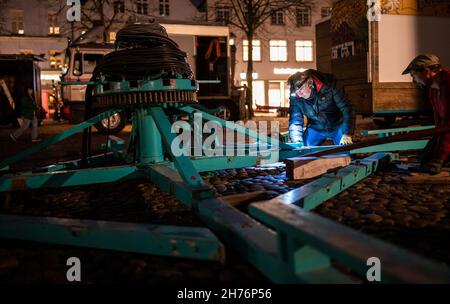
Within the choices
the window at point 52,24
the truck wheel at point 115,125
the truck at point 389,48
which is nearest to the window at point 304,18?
the window at point 52,24

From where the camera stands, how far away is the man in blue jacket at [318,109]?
5988mm

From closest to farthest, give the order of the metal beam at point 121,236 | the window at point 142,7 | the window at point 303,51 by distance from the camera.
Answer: the metal beam at point 121,236, the window at point 142,7, the window at point 303,51

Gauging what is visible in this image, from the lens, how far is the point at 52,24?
40844 millimetres

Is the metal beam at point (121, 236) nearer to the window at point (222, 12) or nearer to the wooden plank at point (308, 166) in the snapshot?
the wooden plank at point (308, 166)

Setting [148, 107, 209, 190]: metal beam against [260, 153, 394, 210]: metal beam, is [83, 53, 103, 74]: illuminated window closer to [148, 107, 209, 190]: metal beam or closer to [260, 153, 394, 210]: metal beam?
[148, 107, 209, 190]: metal beam

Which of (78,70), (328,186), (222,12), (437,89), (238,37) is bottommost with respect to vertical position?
(328,186)

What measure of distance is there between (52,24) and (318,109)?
40.8 meters

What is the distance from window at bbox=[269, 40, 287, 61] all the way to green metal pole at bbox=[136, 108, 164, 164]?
36.8 m

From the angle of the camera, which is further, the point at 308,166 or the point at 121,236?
the point at 308,166

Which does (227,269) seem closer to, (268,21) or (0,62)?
(0,62)

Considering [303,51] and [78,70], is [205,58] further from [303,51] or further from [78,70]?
[303,51]

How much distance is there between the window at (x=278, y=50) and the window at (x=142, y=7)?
1203cm

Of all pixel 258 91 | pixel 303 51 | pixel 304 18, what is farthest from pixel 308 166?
pixel 304 18
